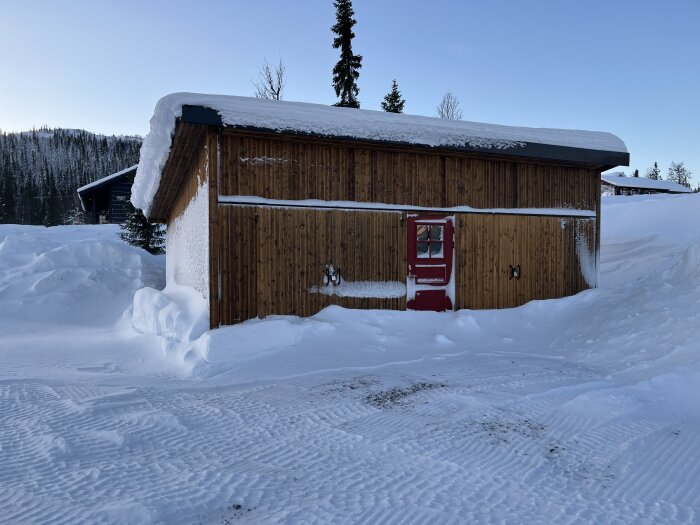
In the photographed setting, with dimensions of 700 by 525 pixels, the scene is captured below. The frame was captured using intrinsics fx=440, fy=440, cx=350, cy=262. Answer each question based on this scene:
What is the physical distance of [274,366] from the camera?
624 cm

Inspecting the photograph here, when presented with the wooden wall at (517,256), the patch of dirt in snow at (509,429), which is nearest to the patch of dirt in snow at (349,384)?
the patch of dirt in snow at (509,429)

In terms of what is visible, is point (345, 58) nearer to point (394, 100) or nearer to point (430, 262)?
point (394, 100)

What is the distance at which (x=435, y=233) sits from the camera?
346 inches

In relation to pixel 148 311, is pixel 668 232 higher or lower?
higher

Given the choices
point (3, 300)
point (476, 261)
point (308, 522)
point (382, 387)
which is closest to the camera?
point (308, 522)

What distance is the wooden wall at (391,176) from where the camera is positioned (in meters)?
7.52

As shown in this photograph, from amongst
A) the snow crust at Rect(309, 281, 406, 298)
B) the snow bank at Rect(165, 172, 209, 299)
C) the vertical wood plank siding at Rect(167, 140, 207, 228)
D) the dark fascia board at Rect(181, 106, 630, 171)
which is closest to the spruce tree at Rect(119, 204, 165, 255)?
the vertical wood plank siding at Rect(167, 140, 207, 228)

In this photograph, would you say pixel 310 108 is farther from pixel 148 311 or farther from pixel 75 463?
pixel 75 463

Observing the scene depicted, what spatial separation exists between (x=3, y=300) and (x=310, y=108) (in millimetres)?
11199

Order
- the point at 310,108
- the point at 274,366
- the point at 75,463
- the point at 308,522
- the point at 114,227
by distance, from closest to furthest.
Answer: the point at 308,522 < the point at 75,463 < the point at 274,366 < the point at 310,108 < the point at 114,227

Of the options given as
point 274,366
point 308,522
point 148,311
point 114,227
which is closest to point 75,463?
point 308,522

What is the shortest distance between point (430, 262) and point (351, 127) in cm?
302

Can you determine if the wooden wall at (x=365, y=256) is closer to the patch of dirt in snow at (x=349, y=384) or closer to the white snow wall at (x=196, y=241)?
the white snow wall at (x=196, y=241)

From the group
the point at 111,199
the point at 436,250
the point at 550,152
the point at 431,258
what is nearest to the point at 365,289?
the point at 431,258
